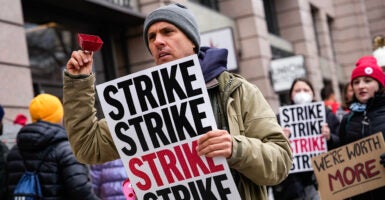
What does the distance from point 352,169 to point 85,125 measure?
8.30ft

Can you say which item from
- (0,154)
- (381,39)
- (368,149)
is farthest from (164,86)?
(381,39)

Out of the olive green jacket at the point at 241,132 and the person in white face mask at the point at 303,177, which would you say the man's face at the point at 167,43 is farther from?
the person in white face mask at the point at 303,177

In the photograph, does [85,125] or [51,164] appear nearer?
[85,125]

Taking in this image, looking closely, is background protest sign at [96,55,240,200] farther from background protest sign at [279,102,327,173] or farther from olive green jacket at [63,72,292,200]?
background protest sign at [279,102,327,173]

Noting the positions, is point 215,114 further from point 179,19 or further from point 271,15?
point 271,15

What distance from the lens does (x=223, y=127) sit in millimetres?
2176

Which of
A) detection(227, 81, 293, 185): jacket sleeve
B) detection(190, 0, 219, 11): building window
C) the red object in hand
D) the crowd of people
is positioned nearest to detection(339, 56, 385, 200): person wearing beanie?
the crowd of people

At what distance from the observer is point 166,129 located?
2.12 meters

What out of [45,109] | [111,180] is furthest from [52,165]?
[111,180]

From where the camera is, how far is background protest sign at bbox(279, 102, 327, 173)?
548cm

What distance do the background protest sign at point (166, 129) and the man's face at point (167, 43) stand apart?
0.17 metres

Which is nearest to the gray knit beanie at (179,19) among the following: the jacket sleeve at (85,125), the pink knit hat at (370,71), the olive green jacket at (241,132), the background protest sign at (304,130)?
the olive green jacket at (241,132)

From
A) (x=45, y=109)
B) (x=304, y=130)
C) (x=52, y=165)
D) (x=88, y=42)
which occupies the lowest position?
(x=304, y=130)

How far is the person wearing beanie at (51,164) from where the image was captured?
4.07 meters
